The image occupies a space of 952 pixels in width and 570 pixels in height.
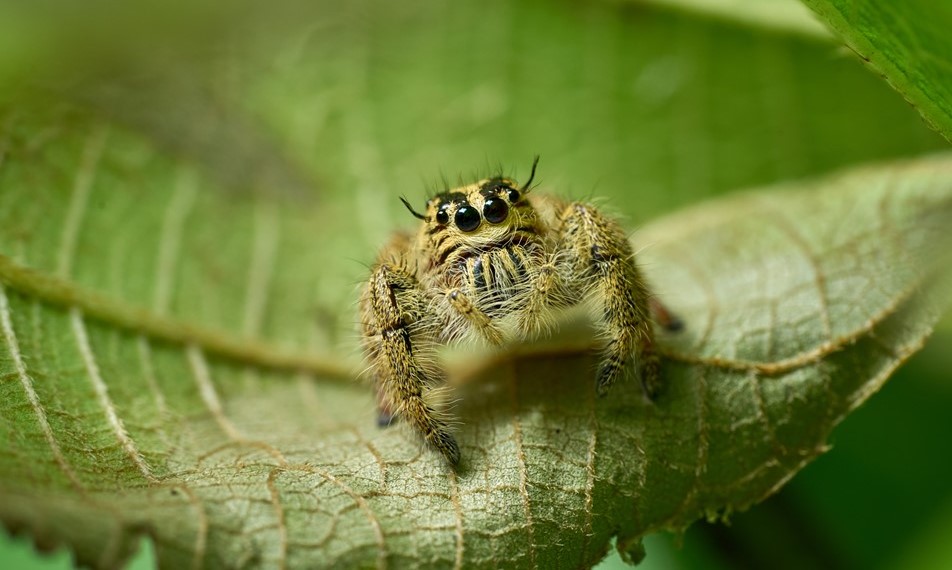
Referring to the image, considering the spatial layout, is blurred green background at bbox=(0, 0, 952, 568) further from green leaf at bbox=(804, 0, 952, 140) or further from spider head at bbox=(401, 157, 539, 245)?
green leaf at bbox=(804, 0, 952, 140)

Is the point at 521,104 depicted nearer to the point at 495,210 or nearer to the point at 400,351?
the point at 495,210

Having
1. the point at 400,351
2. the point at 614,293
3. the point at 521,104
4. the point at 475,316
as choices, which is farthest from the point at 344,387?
the point at 521,104

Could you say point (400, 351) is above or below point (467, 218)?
below

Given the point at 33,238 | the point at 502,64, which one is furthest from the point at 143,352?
the point at 502,64

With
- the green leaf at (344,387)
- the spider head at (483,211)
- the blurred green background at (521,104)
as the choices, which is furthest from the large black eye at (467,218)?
the blurred green background at (521,104)

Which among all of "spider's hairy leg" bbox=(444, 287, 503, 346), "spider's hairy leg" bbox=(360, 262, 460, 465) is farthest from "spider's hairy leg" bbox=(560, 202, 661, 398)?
"spider's hairy leg" bbox=(360, 262, 460, 465)

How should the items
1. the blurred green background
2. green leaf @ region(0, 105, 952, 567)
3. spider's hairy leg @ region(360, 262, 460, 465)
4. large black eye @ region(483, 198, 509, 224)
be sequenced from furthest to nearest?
the blurred green background → large black eye @ region(483, 198, 509, 224) → spider's hairy leg @ region(360, 262, 460, 465) → green leaf @ region(0, 105, 952, 567)

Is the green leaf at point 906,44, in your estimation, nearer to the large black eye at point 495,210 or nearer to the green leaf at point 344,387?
the green leaf at point 344,387
